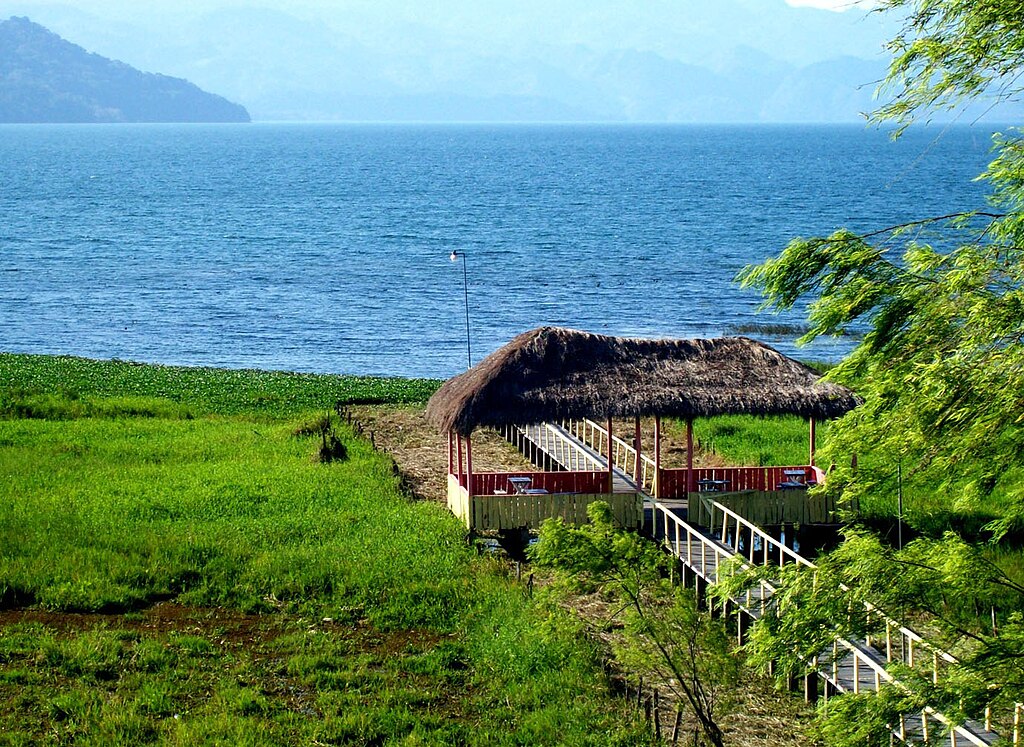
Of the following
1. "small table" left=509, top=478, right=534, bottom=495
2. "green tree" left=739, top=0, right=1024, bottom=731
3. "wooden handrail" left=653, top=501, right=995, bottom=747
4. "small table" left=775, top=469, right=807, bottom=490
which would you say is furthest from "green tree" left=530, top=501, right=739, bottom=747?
"small table" left=775, top=469, right=807, bottom=490

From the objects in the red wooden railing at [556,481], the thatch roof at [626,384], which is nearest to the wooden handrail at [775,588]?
the red wooden railing at [556,481]

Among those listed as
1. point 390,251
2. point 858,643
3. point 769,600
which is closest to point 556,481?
point 858,643

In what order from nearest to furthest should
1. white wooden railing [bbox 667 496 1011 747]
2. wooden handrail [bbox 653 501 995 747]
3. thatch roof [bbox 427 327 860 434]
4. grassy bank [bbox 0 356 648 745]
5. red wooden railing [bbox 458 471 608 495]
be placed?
white wooden railing [bbox 667 496 1011 747], wooden handrail [bbox 653 501 995 747], grassy bank [bbox 0 356 648 745], thatch roof [bbox 427 327 860 434], red wooden railing [bbox 458 471 608 495]

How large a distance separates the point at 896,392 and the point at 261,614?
1090 centimetres

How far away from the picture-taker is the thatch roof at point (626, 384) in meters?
21.4

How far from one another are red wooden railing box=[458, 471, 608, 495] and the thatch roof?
1.26m

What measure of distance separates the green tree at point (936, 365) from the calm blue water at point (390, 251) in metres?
0.72

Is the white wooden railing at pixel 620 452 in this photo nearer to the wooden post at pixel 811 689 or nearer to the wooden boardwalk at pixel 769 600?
the wooden boardwalk at pixel 769 600

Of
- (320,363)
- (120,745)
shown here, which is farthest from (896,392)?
(320,363)

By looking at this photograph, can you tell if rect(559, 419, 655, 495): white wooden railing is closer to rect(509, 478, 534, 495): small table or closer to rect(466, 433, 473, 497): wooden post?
rect(509, 478, 534, 495): small table

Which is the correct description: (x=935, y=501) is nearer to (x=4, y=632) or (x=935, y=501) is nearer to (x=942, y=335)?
(x=942, y=335)

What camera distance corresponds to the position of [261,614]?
18.0 meters

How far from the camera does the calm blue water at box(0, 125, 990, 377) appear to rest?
53.8 metres

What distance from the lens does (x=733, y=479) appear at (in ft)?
75.0
